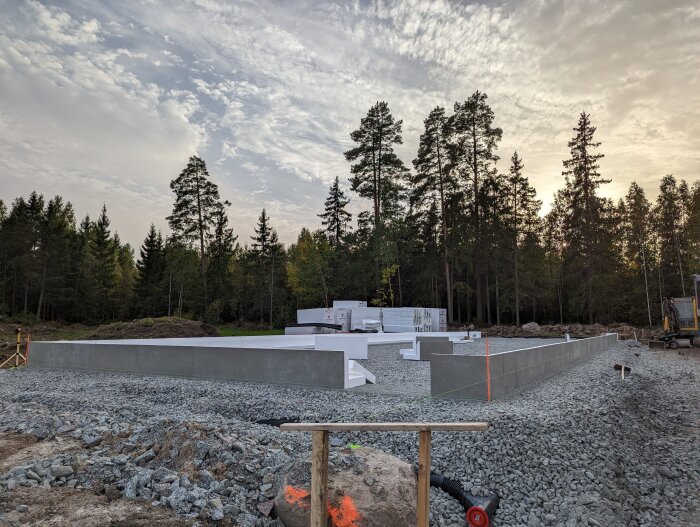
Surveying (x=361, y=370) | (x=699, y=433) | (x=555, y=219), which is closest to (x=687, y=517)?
(x=699, y=433)

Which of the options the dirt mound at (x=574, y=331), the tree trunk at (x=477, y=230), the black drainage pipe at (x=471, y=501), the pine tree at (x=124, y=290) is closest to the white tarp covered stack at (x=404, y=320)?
the dirt mound at (x=574, y=331)

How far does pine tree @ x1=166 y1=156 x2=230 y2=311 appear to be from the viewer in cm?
4106

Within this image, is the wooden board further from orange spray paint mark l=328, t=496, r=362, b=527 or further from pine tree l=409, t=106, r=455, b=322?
pine tree l=409, t=106, r=455, b=322

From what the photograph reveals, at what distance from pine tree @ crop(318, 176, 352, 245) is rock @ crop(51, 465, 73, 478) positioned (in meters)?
44.7

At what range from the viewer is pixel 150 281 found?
44.5 metres

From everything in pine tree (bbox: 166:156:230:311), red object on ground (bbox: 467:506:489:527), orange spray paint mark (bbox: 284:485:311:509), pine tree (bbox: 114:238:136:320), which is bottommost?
red object on ground (bbox: 467:506:489:527)

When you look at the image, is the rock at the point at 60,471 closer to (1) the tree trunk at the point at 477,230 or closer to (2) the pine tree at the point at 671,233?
(1) the tree trunk at the point at 477,230

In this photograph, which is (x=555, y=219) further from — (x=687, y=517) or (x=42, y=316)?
(x=42, y=316)

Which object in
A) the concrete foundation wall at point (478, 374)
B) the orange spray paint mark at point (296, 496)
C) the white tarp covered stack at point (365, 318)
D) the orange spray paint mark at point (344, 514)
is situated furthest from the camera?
the white tarp covered stack at point (365, 318)

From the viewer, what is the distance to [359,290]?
3859 cm

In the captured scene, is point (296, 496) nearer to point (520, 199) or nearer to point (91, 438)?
point (91, 438)

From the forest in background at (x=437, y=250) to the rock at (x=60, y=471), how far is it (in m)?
32.7

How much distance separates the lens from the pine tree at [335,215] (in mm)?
48562

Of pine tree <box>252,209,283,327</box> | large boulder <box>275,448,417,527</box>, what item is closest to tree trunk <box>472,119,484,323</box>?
pine tree <box>252,209,283,327</box>
